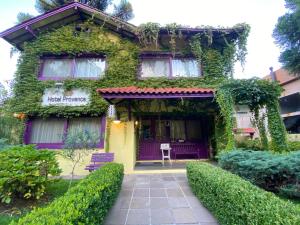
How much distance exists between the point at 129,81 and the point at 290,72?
490 inches

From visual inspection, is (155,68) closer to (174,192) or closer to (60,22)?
(60,22)

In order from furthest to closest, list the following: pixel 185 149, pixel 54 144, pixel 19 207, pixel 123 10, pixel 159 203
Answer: pixel 123 10, pixel 185 149, pixel 54 144, pixel 159 203, pixel 19 207

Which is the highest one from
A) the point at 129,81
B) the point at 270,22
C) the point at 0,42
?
the point at 270,22

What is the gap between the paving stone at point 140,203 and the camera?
448 centimetres

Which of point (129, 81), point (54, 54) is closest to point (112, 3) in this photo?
point (54, 54)

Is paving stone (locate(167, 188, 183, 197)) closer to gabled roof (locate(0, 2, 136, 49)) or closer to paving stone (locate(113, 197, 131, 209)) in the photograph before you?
paving stone (locate(113, 197, 131, 209))

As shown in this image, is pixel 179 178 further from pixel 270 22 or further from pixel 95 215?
pixel 270 22

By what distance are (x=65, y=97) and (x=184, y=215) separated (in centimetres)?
750

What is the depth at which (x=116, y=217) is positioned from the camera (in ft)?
13.0

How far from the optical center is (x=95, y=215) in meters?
2.85

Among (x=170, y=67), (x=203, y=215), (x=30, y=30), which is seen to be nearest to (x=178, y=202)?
(x=203, y=215)

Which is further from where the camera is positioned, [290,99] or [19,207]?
[290,99]

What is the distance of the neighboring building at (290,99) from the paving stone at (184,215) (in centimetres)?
1568

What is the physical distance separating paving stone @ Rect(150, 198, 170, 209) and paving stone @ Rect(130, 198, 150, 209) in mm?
105
